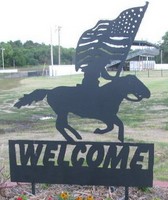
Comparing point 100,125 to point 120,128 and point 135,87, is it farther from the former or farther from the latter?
point 135,87

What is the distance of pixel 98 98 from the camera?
4.48 metres

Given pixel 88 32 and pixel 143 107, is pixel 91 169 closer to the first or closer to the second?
pixel 88 32

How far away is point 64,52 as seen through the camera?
4897cm

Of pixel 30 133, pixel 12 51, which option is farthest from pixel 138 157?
pixel 12 51

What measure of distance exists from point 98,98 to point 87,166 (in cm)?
77

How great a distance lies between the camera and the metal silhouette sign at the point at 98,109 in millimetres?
4391

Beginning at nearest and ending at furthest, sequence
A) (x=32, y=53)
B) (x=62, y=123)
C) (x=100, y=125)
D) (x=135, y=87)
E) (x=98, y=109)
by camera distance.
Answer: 1. (x=135, y=87)
2. (x=98, y=109)
3. (x=62, y=123)
4. (x=100, y=125)
5. (x=32, y=53)

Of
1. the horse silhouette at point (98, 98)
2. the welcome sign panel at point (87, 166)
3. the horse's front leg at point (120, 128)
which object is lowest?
the welcome sign panel at point (87, 166)

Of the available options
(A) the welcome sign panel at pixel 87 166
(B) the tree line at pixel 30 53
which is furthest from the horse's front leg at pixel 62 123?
(B) the tree line at pixel 30 53

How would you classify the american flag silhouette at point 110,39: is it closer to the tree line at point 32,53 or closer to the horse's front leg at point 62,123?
the horse's front leg at point 62,123

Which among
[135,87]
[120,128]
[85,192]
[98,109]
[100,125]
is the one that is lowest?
[100,125]

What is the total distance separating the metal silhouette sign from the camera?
4.39m

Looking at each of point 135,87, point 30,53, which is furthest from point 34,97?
point 30,53

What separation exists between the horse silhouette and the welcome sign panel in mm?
178
